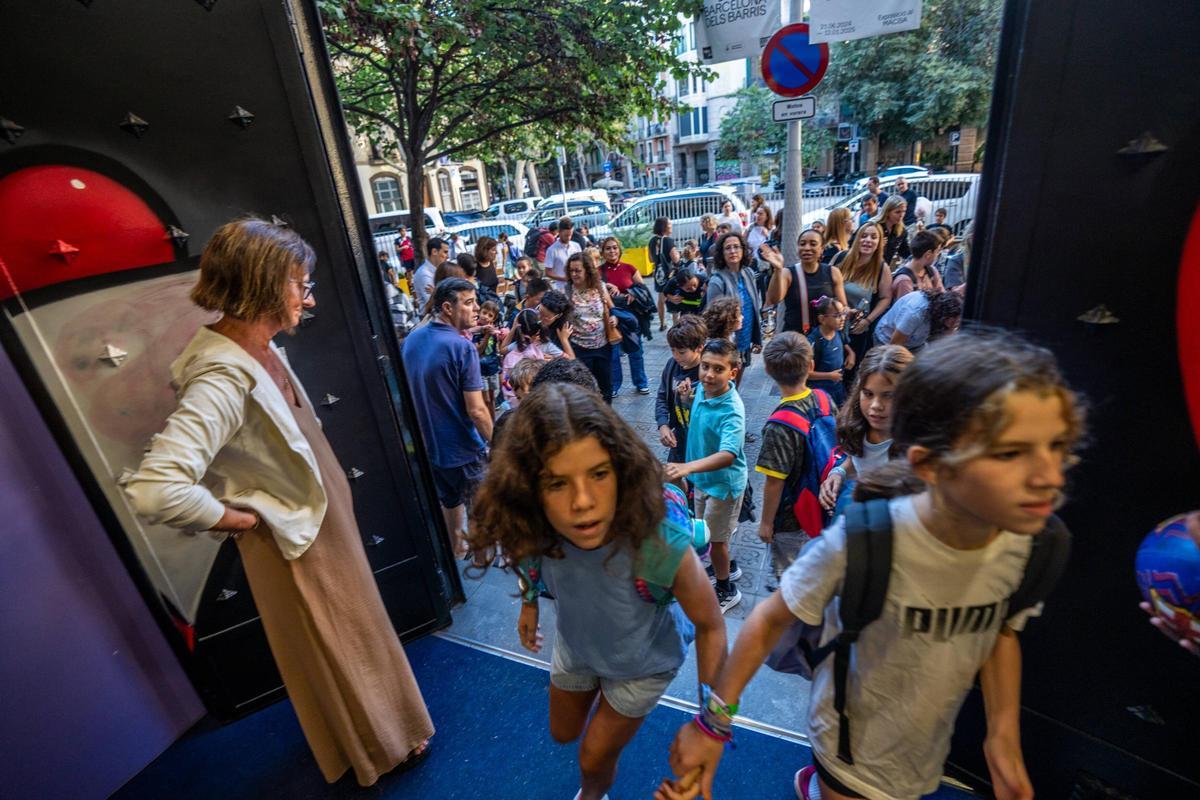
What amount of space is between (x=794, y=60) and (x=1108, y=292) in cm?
389

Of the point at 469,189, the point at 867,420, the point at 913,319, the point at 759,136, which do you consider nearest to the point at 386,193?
the point at 469,189

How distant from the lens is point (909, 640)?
1334mm

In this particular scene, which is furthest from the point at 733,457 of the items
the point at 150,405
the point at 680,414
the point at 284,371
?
the point at 150,405

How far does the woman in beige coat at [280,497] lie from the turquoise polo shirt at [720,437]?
1.62 m

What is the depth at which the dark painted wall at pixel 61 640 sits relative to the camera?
206cm

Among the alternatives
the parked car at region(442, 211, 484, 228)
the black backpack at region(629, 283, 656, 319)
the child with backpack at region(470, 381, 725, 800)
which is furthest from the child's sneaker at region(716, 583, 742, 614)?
the parked car at region(442, 211, 484, 228)

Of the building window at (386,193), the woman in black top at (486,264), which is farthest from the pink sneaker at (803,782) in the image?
the building window at (386,193)

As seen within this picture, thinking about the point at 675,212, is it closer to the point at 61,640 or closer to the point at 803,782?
the point at 803,782

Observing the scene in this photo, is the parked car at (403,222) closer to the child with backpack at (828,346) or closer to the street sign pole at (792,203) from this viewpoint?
the street sign pole at (792,203)

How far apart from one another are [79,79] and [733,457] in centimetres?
282

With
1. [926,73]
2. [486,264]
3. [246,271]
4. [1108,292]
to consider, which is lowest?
[486,264]

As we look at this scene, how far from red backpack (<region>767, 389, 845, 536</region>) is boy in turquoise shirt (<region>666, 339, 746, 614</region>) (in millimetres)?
238

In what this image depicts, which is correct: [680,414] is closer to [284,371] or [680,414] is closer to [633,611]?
[633,611]

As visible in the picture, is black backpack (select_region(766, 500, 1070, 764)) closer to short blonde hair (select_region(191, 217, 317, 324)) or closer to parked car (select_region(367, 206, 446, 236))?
short blonde hair (select_region(191, 217, 317, 324))
